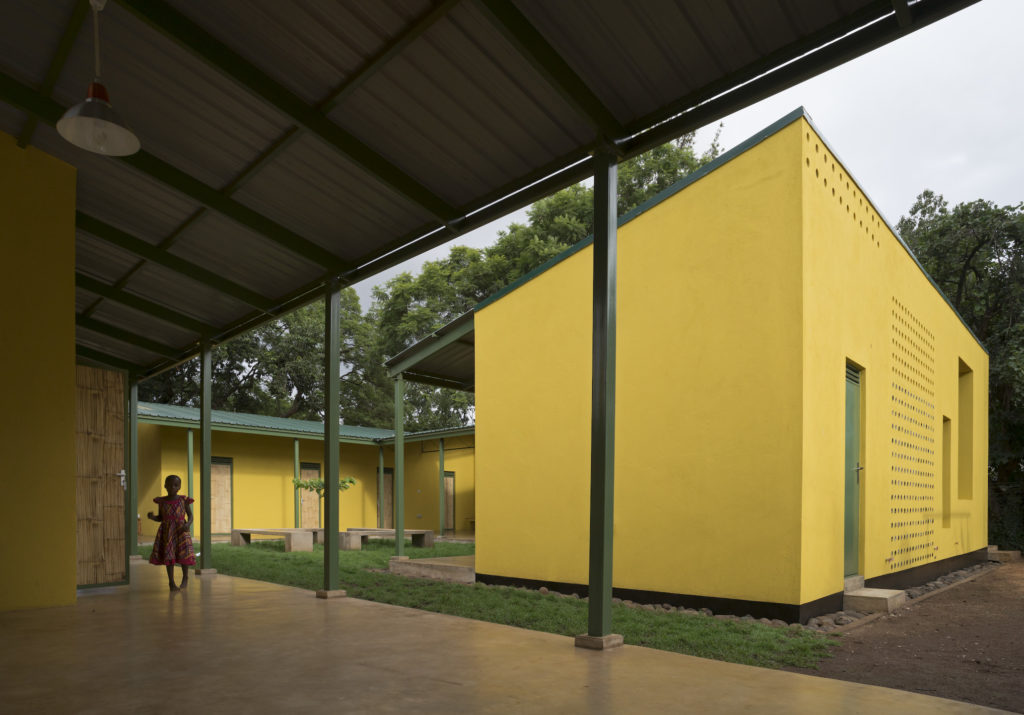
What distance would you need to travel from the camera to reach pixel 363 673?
4.35 m

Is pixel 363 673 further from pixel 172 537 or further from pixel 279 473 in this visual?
pixel 279 473

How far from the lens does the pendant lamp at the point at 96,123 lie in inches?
171

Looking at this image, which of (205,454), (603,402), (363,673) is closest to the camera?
(363,673)

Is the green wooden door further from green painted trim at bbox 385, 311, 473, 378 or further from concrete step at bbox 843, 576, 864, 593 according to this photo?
green painted trim at bbox 385, 311, 473, 378

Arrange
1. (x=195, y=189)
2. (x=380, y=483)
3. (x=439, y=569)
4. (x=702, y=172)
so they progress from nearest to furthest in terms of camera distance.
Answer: (x=195, y=189), (x=702, y=172), (x=439, y=569), (x=380, y=483)

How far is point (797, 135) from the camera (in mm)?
7301

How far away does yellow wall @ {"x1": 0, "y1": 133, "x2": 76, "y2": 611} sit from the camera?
6.94 meters

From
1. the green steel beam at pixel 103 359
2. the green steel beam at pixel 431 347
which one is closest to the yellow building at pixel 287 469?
the green steel beam at pixel 103 359

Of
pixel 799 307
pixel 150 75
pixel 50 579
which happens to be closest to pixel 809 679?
pixel 799 307

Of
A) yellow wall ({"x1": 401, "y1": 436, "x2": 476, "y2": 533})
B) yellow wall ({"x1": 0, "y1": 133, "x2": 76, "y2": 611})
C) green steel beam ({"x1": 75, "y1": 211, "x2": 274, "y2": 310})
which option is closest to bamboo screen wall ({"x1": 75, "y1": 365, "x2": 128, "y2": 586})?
yellow wall ({"x1": 0, "y1": 133, "x2": 76, "y2": 611})

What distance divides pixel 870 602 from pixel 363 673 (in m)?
5.80

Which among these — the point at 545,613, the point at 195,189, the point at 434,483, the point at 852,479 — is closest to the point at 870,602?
the point at 852,479

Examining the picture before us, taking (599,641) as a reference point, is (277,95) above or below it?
above

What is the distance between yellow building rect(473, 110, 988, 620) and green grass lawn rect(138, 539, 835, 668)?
574 millimetres
